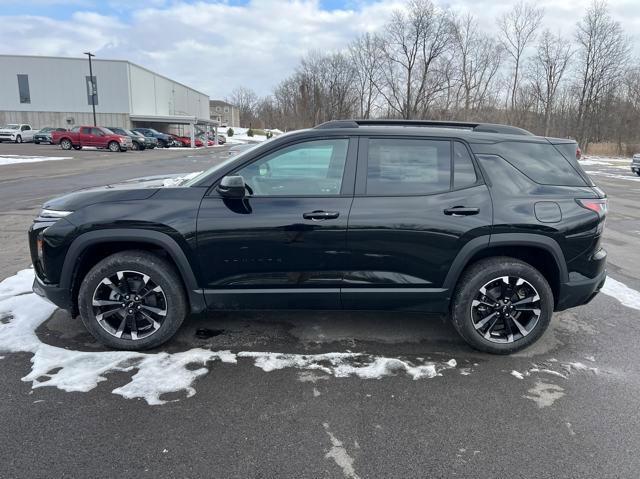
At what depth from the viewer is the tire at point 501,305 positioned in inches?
142

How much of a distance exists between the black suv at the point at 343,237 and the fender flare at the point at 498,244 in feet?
0.04

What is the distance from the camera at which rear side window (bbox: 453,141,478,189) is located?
361 cm

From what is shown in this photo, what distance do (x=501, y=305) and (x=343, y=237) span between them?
143 cm

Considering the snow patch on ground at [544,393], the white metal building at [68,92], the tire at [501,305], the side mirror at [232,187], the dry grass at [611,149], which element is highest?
the white metal building at [68,92]

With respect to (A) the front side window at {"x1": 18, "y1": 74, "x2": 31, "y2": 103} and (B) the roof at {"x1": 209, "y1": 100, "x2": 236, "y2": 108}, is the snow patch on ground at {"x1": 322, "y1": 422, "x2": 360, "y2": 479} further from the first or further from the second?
(B) the roof at {"x1": 209, "y1": 100, "x2": 236, "y2": 108}

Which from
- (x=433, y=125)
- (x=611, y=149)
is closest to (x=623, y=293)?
(x=433, y=125)

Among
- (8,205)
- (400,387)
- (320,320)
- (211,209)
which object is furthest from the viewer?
(8,205)

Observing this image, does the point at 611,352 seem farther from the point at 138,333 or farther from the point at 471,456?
the point at 138,333

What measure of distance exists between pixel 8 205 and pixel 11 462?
1000 centimetres

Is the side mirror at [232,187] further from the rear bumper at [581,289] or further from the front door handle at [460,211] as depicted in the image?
the rear bumper at [581,289]

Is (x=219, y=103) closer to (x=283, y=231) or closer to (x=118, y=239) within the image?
(x=118, y=239)

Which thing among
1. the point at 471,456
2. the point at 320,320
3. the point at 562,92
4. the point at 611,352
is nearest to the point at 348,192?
the point at 320,320

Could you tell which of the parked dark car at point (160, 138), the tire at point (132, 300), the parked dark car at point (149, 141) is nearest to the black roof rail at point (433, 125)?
the tire at point (132, 300)

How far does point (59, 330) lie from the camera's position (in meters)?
3.94
